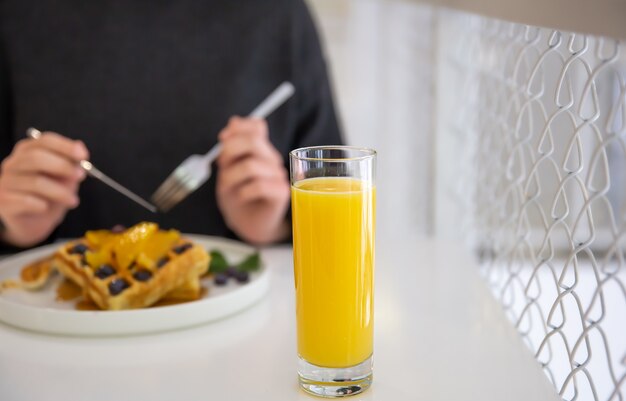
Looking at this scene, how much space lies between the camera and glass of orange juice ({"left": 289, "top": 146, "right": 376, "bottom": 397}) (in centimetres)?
73

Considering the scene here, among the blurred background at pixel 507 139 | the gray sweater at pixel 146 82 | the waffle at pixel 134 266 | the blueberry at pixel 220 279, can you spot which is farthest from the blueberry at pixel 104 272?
the gray sweater at pixel 146 82

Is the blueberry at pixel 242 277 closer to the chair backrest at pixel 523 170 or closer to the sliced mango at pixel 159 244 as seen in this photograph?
the sliced mango at pixel 159 244

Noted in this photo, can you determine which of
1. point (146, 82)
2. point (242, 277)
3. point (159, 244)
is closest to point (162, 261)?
point (159, 244)

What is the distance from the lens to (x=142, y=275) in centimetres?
96

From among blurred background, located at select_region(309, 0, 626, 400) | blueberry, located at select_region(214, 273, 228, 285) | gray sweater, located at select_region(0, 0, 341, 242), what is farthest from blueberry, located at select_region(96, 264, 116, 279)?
gray sweater, located at select_region(0, 0, 341, 242)

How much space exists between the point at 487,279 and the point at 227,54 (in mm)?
740

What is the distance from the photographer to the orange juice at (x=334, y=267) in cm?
73

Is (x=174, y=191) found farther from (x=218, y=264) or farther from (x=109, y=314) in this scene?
(x=109, y=314)

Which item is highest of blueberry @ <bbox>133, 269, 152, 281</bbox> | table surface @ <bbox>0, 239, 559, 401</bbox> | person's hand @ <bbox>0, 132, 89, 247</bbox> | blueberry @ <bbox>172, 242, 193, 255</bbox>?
person's hand @ <bbox>0, 132, 89, 247</bbox>

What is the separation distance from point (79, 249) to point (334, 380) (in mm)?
449

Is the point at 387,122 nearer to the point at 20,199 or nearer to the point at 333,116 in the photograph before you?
the point at 333,116

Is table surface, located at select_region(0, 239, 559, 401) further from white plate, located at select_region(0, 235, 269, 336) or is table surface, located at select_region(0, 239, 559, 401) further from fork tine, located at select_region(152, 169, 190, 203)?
fork tine, located at select_region(152, 169, 190, 203)

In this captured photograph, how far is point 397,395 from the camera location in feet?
2.56

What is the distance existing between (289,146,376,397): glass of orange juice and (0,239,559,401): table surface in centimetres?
4
